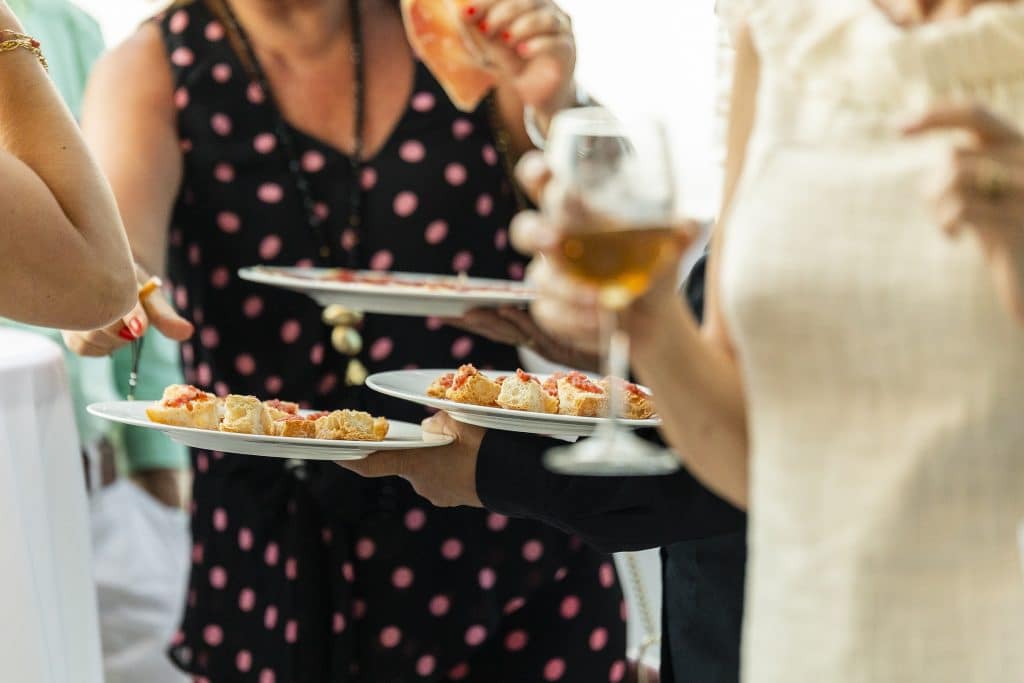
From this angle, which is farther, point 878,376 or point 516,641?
point 516,641

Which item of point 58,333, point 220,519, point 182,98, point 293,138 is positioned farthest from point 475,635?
point 58,333

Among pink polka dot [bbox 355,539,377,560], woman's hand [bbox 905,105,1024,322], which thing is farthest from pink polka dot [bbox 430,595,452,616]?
woman's hand [bbox 905,105,1024,322]

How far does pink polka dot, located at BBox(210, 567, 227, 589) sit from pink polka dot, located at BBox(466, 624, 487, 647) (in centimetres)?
37

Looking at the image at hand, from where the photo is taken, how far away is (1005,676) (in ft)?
2.99

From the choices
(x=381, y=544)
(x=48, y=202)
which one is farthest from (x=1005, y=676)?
(x=381, y=544)

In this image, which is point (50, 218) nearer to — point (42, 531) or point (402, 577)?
point (42, 531)

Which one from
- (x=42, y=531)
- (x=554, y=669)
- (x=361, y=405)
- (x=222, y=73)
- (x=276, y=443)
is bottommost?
(x=554, y=669)

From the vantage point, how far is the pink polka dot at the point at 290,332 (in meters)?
1.88

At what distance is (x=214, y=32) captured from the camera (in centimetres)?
195

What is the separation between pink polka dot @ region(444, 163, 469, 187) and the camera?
1.89 meters

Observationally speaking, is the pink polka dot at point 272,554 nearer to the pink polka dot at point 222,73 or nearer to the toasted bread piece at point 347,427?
the toasted bread piece at point 347,427

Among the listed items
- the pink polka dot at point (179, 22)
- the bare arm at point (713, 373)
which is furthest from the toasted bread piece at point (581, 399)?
the pink polka dot at point (179, 22)

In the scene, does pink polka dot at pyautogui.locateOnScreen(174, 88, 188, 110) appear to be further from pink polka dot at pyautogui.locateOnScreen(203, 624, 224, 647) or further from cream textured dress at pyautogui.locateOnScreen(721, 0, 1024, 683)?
cream textured dress at pyautogui.locateOnScreen(721, 0, 1024, 683)

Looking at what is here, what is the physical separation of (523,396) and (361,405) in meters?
0.45
